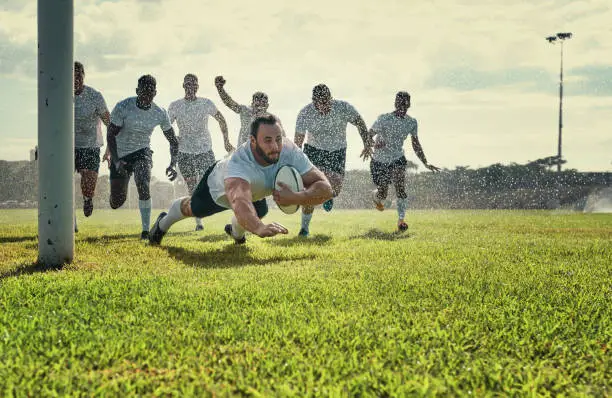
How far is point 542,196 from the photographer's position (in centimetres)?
4397

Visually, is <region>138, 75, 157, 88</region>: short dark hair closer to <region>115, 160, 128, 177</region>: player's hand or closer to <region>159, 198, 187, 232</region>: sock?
<region>115, 160, 128, 177</region>: player's hand

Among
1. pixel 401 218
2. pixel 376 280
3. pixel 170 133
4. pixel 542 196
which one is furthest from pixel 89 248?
pixel 542 196

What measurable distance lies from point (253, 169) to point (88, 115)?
16.0 feet

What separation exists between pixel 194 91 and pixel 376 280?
23.9 ft

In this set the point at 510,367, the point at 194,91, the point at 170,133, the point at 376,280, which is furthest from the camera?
the point at 194,91

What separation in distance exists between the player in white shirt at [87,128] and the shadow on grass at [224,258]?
364 cm

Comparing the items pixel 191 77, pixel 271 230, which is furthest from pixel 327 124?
pixel 271 230

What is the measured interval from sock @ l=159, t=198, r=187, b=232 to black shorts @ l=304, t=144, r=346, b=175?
3188 millimetres

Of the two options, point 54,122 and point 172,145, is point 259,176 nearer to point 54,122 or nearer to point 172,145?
point 54,122

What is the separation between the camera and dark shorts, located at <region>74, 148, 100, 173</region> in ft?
32.0

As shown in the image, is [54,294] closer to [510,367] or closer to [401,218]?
[510,367]

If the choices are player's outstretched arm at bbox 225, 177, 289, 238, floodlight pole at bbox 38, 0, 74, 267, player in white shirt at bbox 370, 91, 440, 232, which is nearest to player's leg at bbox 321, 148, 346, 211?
A: player in white shirt at bbox 370, 91, 440, 232

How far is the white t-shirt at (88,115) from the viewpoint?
945cm

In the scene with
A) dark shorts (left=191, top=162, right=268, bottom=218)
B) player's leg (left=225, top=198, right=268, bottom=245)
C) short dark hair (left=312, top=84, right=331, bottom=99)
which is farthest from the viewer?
short dark hair (left=312, top=84, right=331, bottom=99)
